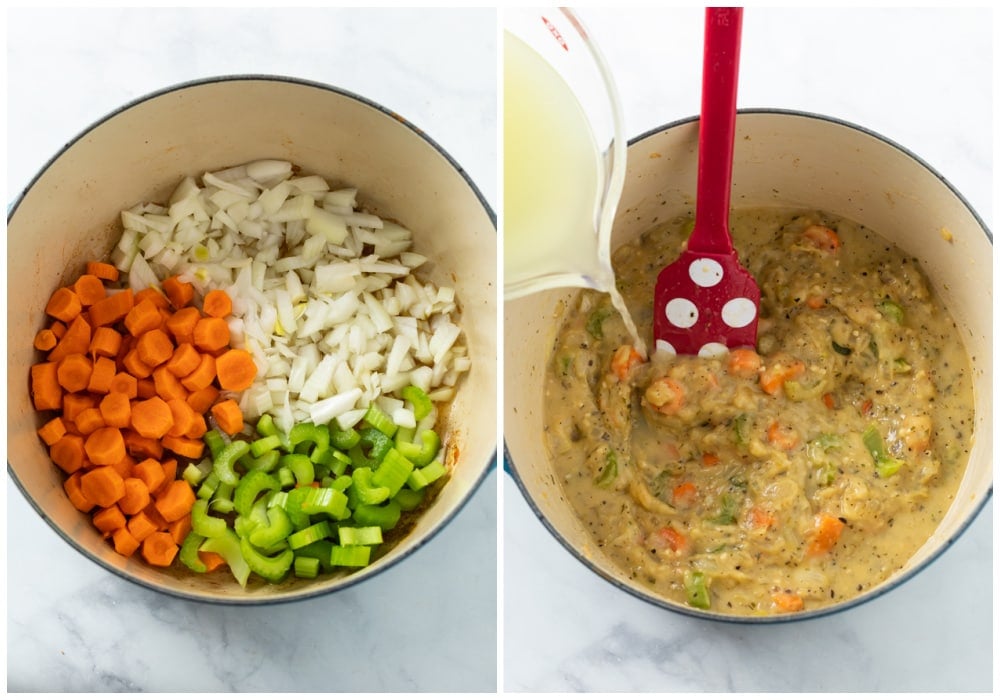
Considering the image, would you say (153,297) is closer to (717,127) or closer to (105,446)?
(105,446)

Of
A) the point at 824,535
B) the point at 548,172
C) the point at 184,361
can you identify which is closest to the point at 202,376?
the point at 184,361

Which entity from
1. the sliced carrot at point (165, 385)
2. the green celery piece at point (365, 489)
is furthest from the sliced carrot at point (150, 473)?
the green celery piece at point (365, 489)

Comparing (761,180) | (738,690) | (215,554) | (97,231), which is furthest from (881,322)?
(97,231)

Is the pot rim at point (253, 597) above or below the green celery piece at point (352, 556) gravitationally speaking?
above

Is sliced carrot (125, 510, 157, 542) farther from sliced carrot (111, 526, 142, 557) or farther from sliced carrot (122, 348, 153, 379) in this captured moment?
sliced carrot (122, 348, 153, 379)

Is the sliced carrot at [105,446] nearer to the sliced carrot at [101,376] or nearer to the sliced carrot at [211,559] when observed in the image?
the sliced carrot at [101,376]

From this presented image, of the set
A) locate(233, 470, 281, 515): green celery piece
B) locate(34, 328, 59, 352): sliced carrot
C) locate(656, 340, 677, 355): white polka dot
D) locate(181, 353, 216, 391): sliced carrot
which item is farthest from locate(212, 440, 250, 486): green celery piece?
locate(656, 340, 677, 355): white polka dot
